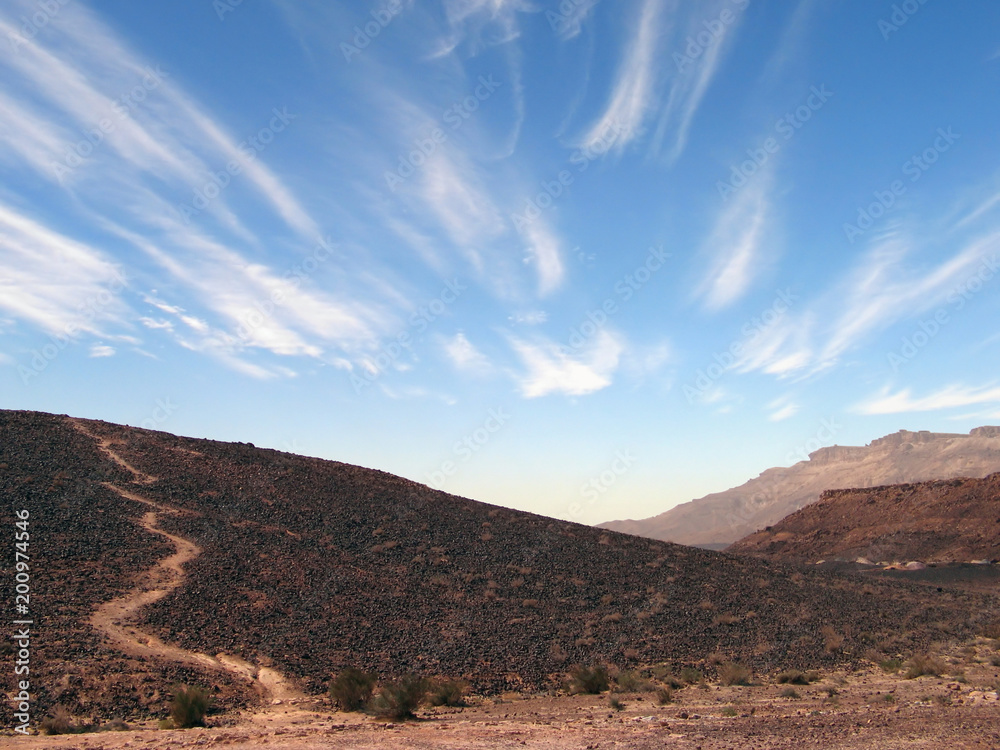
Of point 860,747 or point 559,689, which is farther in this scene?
point 559,689

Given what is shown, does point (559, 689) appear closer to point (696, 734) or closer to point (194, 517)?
point (696, 734)

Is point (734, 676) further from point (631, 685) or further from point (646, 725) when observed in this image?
point (646, 725)

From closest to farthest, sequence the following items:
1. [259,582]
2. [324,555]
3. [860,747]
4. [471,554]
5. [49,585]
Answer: [860,747], [49,585], [259,582], [324,555], [471,554]

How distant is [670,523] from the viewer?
198000 mm

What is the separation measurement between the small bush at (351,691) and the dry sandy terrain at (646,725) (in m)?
0.41

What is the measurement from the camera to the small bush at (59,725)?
11914 mm

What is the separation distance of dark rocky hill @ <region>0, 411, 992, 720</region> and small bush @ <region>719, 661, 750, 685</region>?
136 cm

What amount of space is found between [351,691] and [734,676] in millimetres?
11308

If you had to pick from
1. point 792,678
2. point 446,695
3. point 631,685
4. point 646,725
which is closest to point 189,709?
point 446,695

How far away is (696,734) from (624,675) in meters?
6.91

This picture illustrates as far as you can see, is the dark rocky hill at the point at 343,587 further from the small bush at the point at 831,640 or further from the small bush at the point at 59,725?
the small bush at the point at 59,725

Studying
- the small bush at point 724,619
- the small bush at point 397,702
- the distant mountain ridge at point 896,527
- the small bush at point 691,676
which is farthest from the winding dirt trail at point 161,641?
the distant mountain ridge at point 896,527

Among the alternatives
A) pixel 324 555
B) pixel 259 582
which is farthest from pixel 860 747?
pixel 324 555

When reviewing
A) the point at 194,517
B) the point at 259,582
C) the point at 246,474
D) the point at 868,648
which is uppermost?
the point at 246,474
